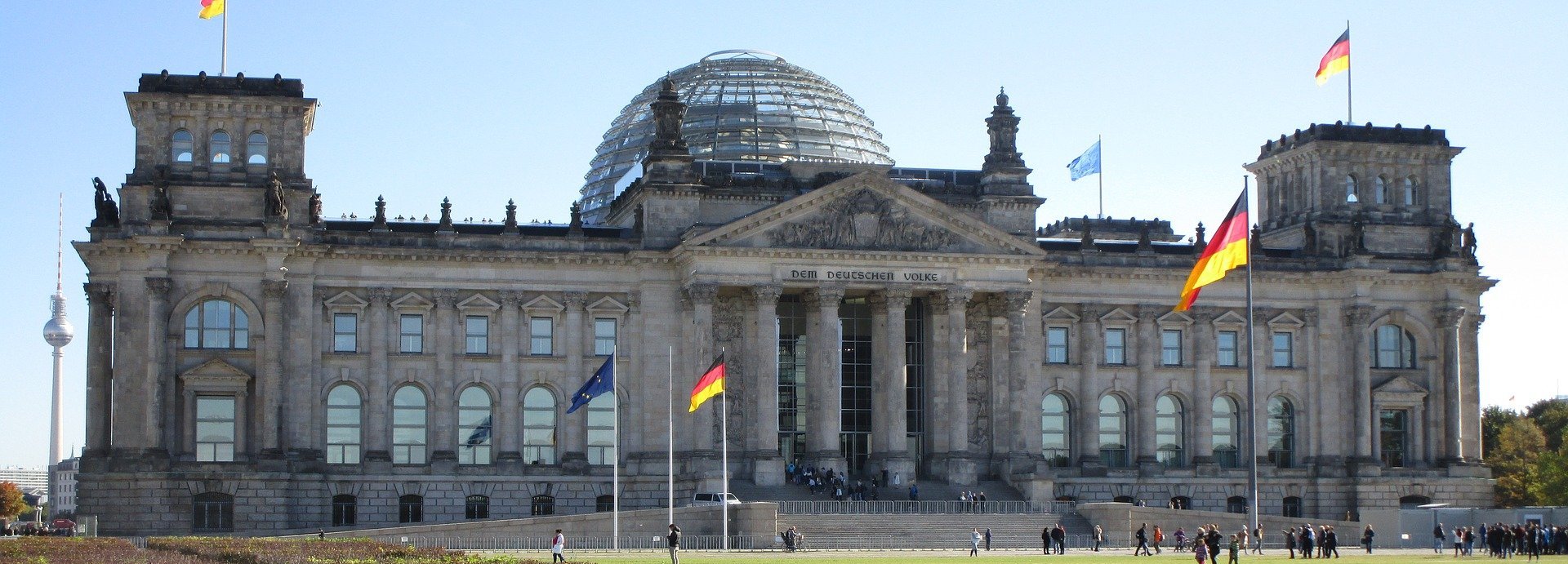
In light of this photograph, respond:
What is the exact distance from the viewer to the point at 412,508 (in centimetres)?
8650

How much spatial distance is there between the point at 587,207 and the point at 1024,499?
34750 mm

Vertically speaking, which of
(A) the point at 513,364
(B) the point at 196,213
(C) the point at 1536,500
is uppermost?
(B) the point at 196,213

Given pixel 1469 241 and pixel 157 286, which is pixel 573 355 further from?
pixel 1469 241

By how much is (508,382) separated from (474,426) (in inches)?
96.0

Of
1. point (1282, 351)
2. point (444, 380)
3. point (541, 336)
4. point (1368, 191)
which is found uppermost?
point (1368, 191)

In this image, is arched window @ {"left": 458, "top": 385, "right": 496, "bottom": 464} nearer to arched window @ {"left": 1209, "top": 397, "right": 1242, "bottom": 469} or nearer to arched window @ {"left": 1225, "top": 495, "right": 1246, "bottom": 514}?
arched window @ {"left": 1209, "top": 397, "right": 1242, "bottom": 469}

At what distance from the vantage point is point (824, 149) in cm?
10594

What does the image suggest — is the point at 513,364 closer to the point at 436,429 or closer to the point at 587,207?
the point at 436,429

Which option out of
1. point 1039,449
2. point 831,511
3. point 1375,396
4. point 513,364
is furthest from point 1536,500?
point 513,364

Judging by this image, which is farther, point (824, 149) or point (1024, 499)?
point (824, 149)

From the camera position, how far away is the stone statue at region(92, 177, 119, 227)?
84.6 metres

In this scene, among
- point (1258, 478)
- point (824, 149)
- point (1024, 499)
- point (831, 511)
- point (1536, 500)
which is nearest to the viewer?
point (831, 511)

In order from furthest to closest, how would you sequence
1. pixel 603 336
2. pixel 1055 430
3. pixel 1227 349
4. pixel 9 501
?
pixel 9 501 < pixel 1227 349 < pixel 1055 430 < pixel 603 336

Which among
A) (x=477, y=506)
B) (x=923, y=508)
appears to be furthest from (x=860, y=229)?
(x=477, y=506)
